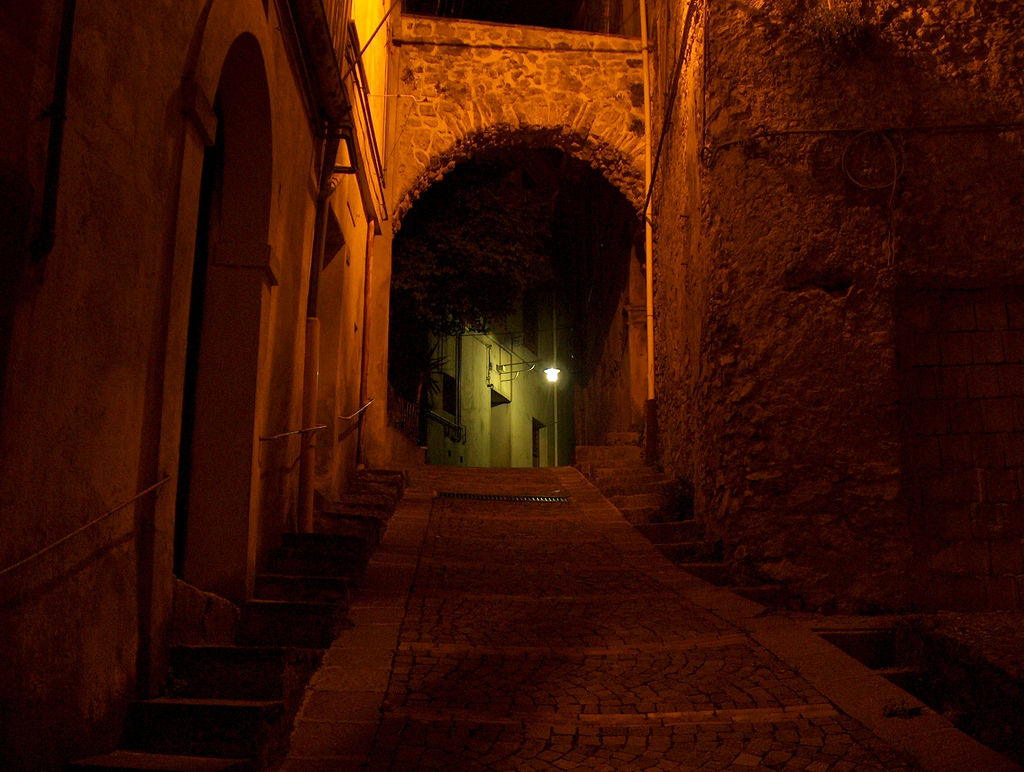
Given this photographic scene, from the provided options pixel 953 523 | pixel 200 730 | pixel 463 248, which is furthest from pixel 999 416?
pixel 463 248

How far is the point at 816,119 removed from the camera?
6.04 meters

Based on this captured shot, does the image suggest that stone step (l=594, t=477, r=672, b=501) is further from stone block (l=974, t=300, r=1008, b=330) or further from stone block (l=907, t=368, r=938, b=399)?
stone block (l=974, t=300, r=1008, b=330)

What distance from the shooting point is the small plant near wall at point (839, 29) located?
5.98 meters

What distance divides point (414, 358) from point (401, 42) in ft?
15.6

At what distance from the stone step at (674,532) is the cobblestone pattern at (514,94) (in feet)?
16.5

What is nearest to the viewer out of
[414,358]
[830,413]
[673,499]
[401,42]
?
[830,413]

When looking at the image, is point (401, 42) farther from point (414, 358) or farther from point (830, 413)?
point (830, 413)

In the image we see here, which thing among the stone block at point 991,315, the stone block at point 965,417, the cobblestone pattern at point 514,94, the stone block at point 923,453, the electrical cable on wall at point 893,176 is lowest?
the stone block at point 923,453

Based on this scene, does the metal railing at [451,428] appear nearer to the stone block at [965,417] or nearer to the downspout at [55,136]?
the stone block at [965,417]

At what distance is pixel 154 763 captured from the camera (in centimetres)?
268

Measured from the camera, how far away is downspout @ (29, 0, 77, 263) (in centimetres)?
231

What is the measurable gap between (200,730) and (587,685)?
1.79m

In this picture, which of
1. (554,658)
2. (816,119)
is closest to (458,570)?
(554,658)

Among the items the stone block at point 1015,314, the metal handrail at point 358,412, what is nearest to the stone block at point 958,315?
the stone block at point 1015,314
